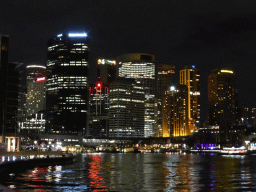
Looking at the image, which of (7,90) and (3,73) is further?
(7,90)

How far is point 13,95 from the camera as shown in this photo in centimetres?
13375

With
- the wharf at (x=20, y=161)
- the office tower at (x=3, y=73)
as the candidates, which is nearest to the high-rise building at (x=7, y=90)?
the office tower at (x=3, y=73)

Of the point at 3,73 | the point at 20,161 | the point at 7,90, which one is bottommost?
the point at 20,161

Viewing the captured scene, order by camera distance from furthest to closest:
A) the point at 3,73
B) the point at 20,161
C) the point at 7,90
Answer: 1. the point at 7,90
2. the point at 3,73
3. the point at 20,161

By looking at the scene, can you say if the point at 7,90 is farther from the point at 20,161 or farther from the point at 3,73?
the point at 20,161

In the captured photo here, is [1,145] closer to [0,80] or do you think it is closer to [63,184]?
[0,80]

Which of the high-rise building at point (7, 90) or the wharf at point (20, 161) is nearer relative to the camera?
the wharf at point (20, 161)

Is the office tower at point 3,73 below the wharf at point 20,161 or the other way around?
the other way around

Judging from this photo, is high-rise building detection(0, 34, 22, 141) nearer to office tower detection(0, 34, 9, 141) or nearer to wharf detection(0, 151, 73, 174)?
office tower detection(0, 34, 9, 141)

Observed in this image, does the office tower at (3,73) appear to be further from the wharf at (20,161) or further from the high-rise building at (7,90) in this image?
the wharf at (20,161)

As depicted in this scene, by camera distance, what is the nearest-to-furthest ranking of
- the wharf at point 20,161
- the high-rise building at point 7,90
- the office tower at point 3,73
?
the wharf at point 20,161 < the office tower at point 3,73 < the high-rise building at point 7,90

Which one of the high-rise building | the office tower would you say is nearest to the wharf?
the office tower

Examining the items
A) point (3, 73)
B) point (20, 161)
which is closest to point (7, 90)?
point (3, 73)

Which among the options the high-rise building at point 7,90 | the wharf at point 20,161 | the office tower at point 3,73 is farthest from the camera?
the high-rise building at point 7,90
